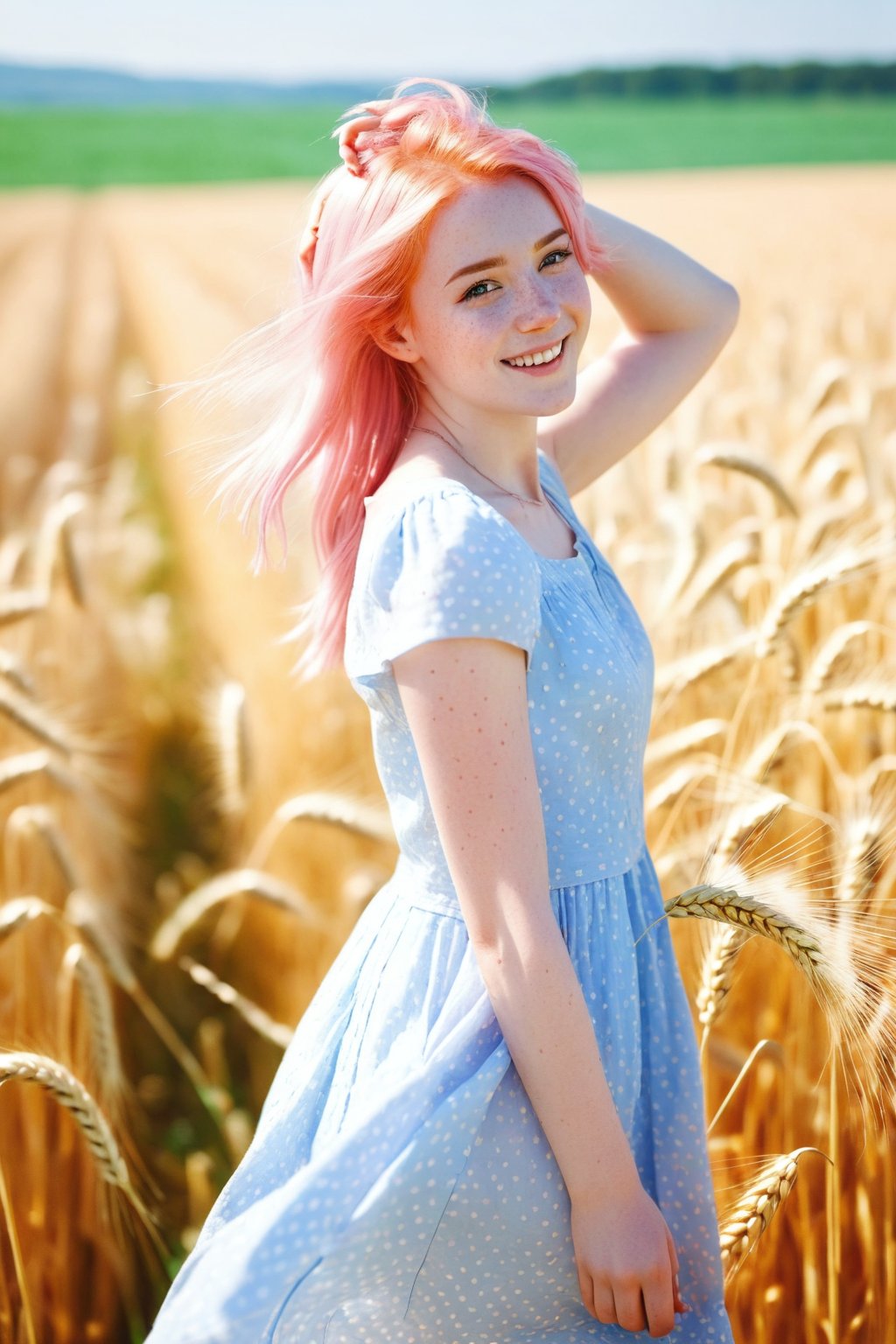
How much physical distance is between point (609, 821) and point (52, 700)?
182cm

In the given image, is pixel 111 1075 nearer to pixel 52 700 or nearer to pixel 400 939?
pixel 400 939

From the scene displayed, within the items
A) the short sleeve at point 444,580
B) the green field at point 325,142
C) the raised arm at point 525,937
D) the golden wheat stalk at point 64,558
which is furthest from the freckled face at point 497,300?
the green field at point 325,142

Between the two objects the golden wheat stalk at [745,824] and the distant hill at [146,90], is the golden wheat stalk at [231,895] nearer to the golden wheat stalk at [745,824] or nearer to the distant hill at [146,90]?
the golden wheat stalk at [745,824]

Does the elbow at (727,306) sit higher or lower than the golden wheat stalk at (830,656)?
higher

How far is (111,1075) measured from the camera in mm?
1439

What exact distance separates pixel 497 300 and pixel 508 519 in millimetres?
175

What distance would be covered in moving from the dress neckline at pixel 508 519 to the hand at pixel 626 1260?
1.60 feet

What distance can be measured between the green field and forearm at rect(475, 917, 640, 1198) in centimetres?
661

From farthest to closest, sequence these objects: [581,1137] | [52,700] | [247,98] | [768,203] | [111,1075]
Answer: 1. [247,98]
2. [768,203]
3. [52,700]
4. [111,1075]
5. [581,1137]

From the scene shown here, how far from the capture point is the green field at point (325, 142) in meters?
7.42

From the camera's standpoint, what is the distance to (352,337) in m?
1.07

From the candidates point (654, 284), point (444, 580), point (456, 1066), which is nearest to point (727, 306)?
point (654, 284)

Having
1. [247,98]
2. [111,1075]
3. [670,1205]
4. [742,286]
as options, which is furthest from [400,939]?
[247,98]

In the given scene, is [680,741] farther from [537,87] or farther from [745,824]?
[537,87]
